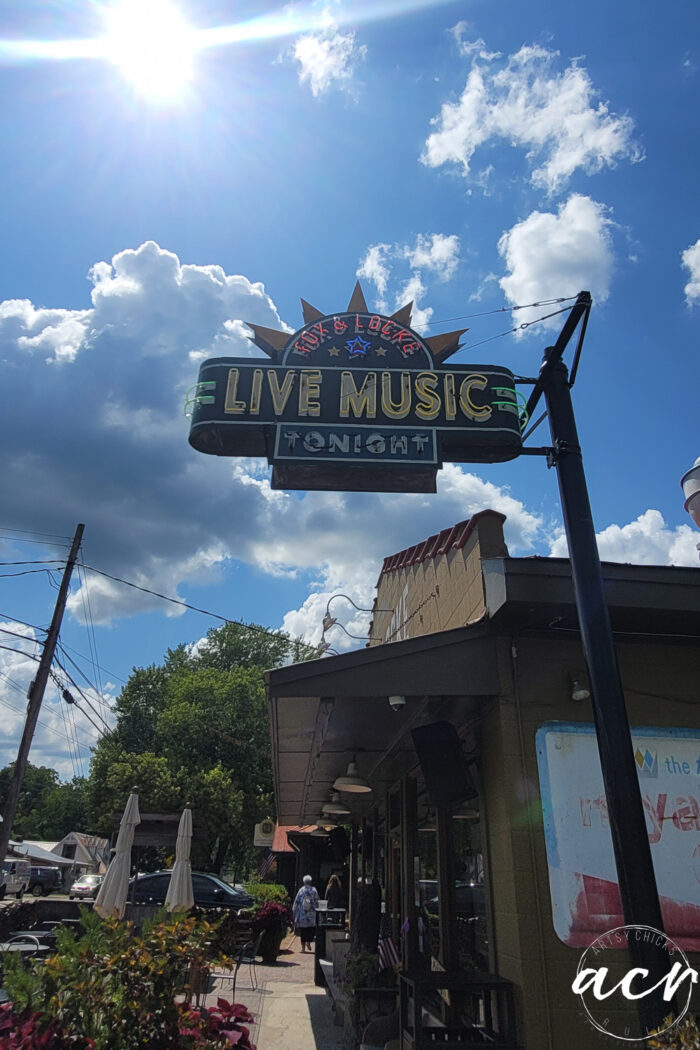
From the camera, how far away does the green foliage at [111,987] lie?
283cm

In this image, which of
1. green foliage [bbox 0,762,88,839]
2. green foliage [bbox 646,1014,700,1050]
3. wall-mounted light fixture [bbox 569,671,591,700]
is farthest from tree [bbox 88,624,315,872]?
green foliage [bbox 0,762,88,839]

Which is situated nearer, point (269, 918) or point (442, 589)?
point (442, 589)

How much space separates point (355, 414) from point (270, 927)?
12.1 m

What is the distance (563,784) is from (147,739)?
139 feet

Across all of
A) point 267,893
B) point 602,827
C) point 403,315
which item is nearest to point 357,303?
point 403,315

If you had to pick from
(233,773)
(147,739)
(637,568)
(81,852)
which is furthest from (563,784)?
(81,852)

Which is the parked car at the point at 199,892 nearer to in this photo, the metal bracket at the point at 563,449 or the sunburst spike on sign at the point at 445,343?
the sunburst spike on sign at the point at 445,343

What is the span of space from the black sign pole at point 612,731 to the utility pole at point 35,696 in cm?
1573

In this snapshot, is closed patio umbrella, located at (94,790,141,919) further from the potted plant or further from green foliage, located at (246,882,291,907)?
green foliage, located at (246,882,291,907)

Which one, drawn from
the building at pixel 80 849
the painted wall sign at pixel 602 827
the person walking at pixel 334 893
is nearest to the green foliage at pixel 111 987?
the painted wall sign at pixel 602 827

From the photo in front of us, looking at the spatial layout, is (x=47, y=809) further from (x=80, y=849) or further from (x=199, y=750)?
(x=199, y=750)

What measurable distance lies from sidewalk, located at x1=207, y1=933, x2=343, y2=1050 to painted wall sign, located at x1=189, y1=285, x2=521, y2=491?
20.4 ft

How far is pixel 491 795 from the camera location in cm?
532

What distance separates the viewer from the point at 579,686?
16.9ft
